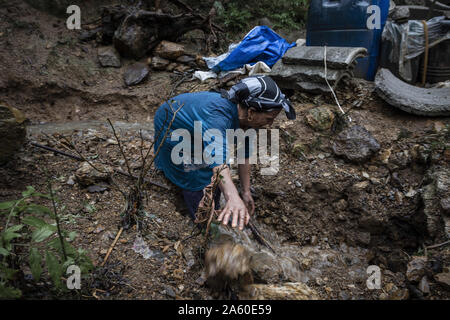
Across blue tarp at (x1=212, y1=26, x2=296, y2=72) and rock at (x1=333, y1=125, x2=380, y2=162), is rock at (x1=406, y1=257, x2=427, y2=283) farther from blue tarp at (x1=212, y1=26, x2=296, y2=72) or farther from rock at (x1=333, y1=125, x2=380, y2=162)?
blue tarp at (x1=212, y1=26, x2=296, y2=72)

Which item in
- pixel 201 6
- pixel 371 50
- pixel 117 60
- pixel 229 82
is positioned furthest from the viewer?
pixel 201 6

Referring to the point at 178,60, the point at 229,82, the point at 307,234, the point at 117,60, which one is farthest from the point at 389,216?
the point at 117,60

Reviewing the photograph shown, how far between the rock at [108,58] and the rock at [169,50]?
0.69 meters

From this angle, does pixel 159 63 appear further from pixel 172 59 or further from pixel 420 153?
pixel 420 153

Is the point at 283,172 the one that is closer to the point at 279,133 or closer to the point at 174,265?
the point at 279,133

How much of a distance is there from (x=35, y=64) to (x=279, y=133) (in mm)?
3921

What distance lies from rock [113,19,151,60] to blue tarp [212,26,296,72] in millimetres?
1556

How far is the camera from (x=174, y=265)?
1.78m

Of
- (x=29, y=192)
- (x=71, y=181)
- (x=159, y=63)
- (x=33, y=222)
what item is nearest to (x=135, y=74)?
(x=159, y=63)

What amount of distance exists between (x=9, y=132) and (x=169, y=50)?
313 centimetres

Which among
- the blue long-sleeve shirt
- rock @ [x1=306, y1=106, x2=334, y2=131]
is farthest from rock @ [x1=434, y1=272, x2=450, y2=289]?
rock @ [x1=306, y1=106, x2=334, y2=131]

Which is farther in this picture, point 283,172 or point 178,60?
point 178,60

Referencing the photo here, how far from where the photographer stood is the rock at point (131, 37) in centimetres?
469

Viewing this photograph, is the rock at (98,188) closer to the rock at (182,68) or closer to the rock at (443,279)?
the rock at (443,279)
